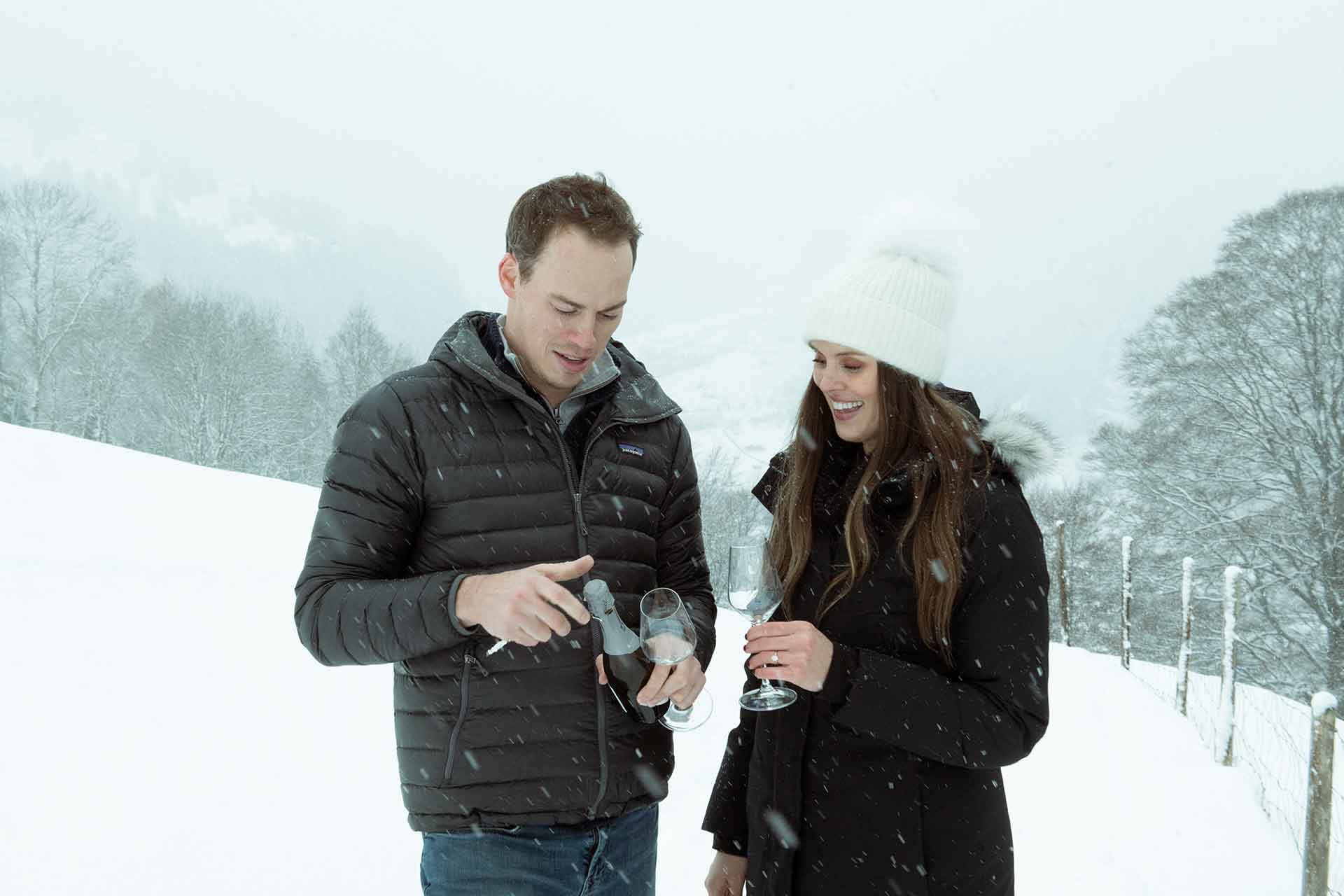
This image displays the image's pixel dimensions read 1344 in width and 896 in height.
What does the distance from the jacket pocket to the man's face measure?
2.27 ft

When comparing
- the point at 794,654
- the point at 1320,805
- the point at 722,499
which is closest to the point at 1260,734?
the point at 1320,805

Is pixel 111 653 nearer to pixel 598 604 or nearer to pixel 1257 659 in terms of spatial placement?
pixel 598 604

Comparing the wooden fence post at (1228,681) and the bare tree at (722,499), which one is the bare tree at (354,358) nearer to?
the bare tree at (722,499)

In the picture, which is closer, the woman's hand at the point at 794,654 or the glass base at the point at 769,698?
the woman's hand at the point at 794,654

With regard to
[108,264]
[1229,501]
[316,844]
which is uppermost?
[108,264]

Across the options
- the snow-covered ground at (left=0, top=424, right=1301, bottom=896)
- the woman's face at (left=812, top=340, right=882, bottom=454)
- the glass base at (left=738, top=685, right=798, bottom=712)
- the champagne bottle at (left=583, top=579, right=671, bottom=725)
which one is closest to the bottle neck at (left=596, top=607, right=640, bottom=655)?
the champagne bottle at (left=583, top=579, right=671, bottom=725)

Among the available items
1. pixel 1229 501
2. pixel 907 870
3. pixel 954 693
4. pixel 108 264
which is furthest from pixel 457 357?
pixel 108 264

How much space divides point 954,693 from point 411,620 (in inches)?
47.8

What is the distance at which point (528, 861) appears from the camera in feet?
6.88

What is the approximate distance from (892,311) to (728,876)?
159 centimetres

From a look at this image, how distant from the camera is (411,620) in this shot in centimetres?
196

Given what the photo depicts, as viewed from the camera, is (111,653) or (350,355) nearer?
(111,653)

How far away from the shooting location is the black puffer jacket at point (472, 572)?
6.79ft

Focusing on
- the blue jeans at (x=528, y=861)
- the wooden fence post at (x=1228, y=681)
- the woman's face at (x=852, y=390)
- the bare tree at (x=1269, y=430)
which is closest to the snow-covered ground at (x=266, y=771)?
the wooden fence post at (x=1228, y=681)
